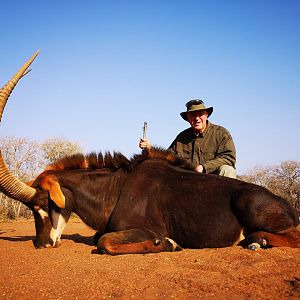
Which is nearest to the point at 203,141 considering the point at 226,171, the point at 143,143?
the point at 226,171

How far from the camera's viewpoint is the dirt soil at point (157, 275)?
2633 millimetres

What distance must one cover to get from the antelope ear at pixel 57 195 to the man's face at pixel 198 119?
2.96 metres

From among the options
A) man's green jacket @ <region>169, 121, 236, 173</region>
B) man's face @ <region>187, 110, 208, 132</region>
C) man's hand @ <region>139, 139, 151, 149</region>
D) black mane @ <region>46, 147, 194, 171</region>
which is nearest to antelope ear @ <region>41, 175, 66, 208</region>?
black mane @ <region>46, 147, 194, 171</region>

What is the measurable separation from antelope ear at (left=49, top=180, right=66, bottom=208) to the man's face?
2.96 meters

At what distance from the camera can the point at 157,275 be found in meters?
3.10

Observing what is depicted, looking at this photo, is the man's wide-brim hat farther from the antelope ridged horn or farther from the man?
the antelope ridged horn

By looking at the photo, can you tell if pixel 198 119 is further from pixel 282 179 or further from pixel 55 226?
pixel 282 179

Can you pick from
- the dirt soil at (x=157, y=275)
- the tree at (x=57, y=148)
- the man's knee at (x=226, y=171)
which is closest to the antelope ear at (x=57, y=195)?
the dirt soil at (x=157, y=275)

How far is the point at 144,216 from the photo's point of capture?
4770 millimetres

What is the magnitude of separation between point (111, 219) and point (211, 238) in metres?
1.37

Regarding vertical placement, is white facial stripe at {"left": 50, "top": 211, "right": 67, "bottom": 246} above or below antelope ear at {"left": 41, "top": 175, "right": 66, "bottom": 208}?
below

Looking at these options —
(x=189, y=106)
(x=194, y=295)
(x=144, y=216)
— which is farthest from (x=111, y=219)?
(x=189, y=106)

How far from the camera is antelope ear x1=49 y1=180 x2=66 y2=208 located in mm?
4992

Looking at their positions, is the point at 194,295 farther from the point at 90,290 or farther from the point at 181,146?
the point at 181,146
